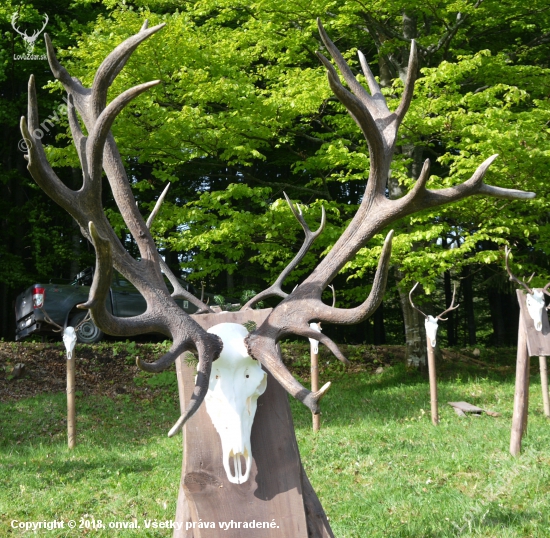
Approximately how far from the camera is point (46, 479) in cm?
600

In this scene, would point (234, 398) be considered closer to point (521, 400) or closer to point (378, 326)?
point (521, 400)

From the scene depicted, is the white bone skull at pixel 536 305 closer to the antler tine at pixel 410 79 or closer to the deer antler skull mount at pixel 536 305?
the deer antler skull mount at pixel 536 305

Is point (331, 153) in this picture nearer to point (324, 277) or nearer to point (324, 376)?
point (324, 376)

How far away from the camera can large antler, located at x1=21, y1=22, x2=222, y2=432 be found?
245 centimetres

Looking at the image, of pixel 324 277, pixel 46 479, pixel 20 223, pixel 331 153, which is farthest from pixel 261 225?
pixel 20 223

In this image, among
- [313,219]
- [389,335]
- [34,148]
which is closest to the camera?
[34,148]

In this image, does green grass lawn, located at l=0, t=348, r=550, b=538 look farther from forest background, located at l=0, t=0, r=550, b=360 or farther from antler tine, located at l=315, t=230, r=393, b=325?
forest background, located at l=0, t=0, r=550, b=360

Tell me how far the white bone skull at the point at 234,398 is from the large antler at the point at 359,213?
0.08 m

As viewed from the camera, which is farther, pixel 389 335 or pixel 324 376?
pixel 389 335

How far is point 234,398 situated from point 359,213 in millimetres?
1118

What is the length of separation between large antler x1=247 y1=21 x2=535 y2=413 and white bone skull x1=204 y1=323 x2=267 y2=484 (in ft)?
0.27

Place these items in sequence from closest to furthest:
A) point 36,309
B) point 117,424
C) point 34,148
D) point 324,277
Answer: point 34,148
point 324,277
point 117,424
point 36,309

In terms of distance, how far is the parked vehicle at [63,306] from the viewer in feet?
39.8

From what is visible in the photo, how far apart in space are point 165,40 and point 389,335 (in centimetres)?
2080
